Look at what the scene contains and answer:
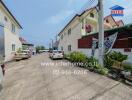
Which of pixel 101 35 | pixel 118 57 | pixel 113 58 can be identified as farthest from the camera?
pixel 101 35

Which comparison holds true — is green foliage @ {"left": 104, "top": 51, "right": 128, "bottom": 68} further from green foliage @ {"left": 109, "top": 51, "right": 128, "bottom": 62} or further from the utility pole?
the utility pole

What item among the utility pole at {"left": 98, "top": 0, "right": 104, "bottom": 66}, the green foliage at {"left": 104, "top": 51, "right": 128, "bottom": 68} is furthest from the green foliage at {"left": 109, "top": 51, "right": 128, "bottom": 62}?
the utility pole at {"left": 98, "top": 0, "right": 104, "bottom": 66}

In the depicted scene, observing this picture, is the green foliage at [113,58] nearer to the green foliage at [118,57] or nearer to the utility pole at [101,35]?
the green foliage at [118,57]

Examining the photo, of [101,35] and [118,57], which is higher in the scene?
[101,35]

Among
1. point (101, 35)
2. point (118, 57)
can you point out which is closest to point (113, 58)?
point (118, 57)

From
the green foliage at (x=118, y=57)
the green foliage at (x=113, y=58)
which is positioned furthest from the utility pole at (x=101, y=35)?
the green foliage at (x=118, y=57)

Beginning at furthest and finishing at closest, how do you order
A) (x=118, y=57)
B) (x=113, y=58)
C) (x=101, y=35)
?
(x=101, y=35), (x=113, y=58), (x=118, y=57)

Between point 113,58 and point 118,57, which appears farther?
point 113,58

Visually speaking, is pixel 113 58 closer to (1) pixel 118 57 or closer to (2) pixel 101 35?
(1) pixel 118 57

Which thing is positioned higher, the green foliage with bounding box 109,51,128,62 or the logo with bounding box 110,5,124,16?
the logo with bounding box 110,5,124,16

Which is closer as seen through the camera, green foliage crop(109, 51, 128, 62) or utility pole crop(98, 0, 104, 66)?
green foliage crop(109, 51, 128, 62)

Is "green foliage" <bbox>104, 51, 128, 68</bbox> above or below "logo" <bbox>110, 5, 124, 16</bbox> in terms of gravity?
below

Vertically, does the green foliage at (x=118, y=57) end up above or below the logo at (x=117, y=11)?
below

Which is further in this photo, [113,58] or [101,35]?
[101,35]
